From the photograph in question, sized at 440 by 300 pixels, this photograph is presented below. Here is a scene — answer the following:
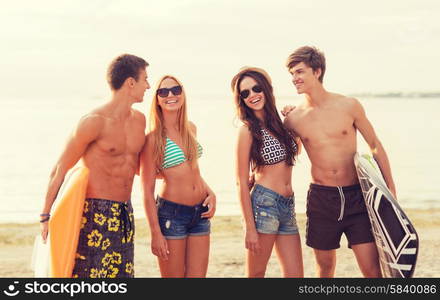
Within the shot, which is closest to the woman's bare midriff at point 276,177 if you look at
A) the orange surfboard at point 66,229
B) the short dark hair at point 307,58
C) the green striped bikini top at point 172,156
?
the green striped bikini top at point 172,156

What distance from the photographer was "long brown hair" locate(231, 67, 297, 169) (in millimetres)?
6066

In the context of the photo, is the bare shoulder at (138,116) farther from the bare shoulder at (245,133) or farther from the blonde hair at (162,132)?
the bare shoulder at (245,133)

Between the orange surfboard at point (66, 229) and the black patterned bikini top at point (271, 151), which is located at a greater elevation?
the black patterned bikini top at point (271, 151)

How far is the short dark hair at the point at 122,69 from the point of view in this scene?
5.80m

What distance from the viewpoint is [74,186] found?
5.58 m

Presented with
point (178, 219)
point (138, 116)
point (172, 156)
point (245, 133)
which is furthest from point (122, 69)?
point (178, 219)

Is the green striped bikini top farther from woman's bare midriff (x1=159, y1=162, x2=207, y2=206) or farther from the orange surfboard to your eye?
the orange surfboard

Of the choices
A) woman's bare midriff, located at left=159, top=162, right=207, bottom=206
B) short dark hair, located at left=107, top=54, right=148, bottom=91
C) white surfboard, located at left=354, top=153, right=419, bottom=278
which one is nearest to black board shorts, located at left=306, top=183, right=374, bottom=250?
white surfboard, located at left=354, top=153, right=419, bottom=278

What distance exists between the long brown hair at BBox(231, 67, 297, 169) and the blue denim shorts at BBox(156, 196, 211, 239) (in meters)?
0.70

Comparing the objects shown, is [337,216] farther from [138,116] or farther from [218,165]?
[218,165]

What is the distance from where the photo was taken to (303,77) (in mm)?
6281

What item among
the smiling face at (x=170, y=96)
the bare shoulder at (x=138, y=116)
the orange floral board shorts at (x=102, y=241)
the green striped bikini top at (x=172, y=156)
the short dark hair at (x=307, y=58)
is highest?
the short dark hair at (x=307, y=58)

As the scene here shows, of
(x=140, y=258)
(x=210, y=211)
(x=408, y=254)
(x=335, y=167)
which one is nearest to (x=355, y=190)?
(x=335, y=167)

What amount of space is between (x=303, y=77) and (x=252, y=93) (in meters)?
0.53
